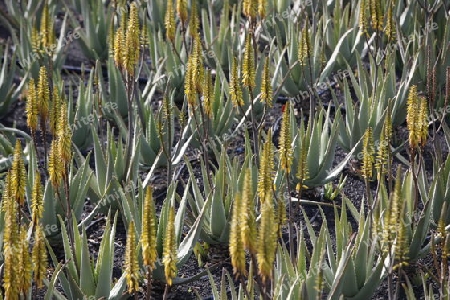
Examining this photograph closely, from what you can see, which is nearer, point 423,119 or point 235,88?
point 423,119

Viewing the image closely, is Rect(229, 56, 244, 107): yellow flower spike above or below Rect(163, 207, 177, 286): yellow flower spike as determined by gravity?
above

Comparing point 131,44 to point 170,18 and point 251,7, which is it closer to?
point 170,18

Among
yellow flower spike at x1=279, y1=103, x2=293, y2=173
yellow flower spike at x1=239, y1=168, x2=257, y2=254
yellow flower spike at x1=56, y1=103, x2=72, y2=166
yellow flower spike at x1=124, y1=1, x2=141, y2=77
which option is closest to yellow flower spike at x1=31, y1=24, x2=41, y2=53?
yellow flower spike at x1=124, y1=1, x2=141, y2=77

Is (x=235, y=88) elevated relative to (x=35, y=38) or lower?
lower

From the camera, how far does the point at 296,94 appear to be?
538 centimetres

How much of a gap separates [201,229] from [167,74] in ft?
5.40

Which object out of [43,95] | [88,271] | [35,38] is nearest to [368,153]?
[88,271]

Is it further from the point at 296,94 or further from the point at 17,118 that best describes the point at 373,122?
the point at 17,118

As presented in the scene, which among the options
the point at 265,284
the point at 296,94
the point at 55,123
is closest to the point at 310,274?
the point at 265,284

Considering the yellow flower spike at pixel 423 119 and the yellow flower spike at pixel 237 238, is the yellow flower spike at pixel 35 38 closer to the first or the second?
the yellow flower spike at pixel 423 119

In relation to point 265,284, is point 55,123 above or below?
above

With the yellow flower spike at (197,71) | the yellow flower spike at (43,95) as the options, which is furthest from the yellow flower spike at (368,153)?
the yellow flower spike at (43,95)

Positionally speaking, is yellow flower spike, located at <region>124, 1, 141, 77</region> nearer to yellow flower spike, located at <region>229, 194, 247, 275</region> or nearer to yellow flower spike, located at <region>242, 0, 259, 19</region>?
yellow flower spike, located at <region>242, 0, 259, 19</region>

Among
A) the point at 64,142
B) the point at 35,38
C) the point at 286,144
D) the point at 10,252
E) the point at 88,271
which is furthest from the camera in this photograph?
the point at 35,38
